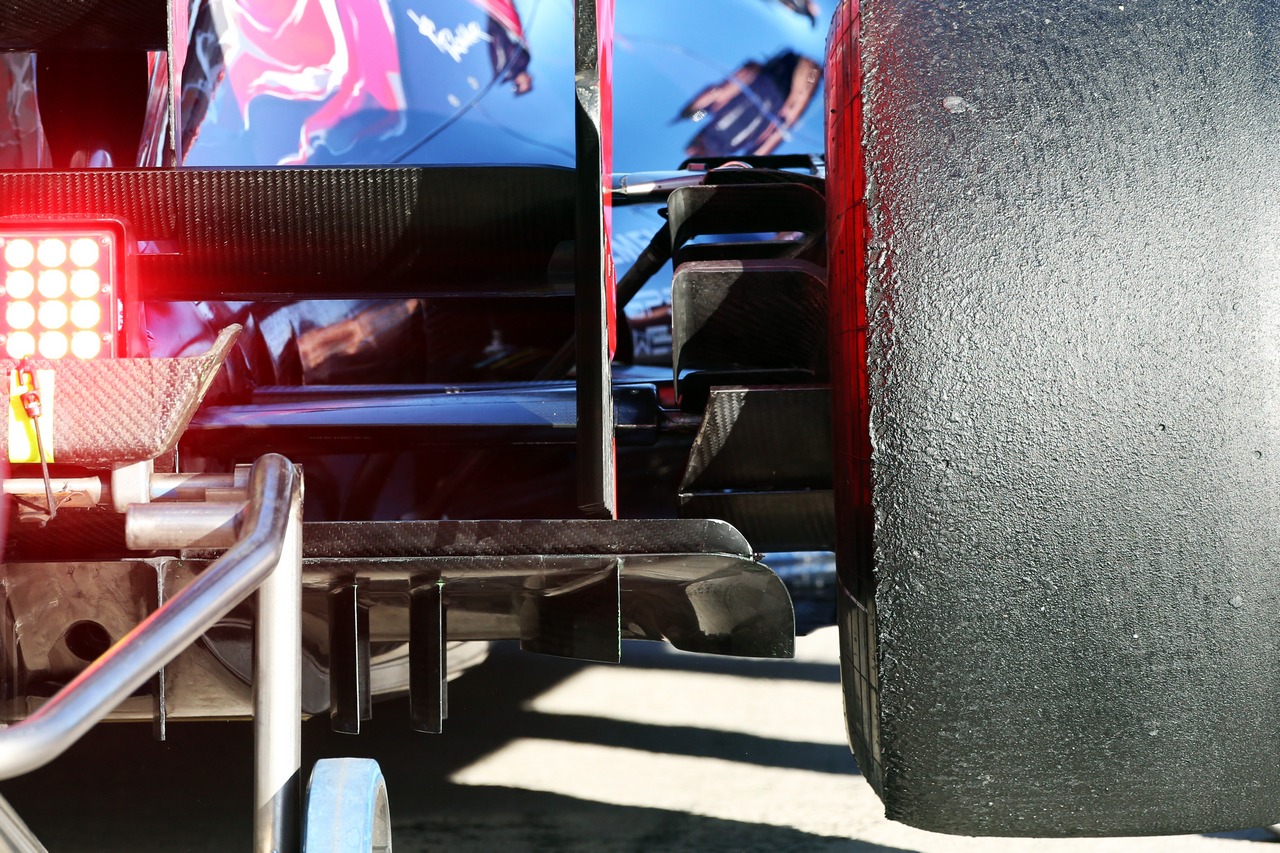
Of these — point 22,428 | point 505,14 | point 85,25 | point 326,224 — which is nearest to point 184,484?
point 22,428

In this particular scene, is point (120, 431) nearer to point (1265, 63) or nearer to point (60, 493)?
point (60, 493)

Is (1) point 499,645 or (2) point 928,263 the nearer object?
(2) point 928,263

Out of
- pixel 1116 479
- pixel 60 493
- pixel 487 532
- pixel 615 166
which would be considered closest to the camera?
pixel 1116 479

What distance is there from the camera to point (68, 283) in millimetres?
1122

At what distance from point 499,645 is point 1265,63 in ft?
7.26

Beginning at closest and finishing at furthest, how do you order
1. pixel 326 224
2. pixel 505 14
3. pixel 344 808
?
pixel 344 808 → pixel 326 224 → pixel 505 14

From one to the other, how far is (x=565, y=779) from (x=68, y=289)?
1354 mm

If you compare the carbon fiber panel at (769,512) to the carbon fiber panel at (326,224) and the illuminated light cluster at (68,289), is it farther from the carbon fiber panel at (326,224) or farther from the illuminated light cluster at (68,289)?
the illuminated light cluster at (68,289)

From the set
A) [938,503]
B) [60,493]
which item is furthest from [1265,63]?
[60,493]

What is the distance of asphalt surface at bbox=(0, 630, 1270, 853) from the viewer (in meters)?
1.75

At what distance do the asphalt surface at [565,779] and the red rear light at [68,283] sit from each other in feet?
3.31

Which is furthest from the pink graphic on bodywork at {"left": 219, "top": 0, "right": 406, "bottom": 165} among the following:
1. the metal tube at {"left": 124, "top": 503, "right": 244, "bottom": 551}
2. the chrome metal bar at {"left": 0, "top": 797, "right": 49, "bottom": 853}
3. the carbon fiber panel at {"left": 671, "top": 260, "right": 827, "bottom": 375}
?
the chrome metal bar at {"left": 0, "top": 797, "right": 49, "bottom": 853}

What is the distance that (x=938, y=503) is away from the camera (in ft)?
2.83

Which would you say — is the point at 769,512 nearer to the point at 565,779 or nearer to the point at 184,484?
the point at 184,484
